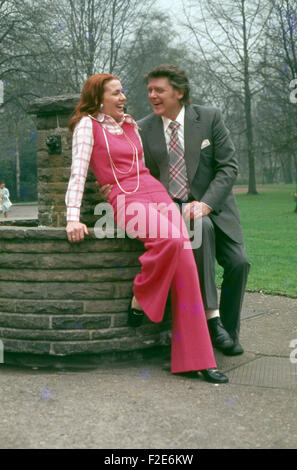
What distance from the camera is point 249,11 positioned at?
32.8 metres

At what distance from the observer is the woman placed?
4008 millimetres

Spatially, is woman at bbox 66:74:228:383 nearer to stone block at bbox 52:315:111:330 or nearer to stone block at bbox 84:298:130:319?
stone block at bbox 84:298:130:319

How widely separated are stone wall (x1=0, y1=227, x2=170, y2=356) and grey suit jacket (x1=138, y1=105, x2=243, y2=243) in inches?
27.8

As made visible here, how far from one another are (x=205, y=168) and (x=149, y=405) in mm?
1948

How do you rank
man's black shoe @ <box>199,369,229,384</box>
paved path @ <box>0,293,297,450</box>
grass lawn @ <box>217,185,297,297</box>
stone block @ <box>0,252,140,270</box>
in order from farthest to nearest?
grass lawn @ <box>217,185,297,297</box> < stone block @ <box>0,252,140,270</box> < man's black shoe @ <box>199,369,229,384</box> < paved path @ <box>0,293,297,450</box>

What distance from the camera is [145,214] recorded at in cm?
416

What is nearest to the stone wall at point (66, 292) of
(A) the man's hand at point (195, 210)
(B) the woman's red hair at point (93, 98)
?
(A) the man's hand at point (195, 210)

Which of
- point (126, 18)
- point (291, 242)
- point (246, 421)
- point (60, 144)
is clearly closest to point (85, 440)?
point (246, 421)

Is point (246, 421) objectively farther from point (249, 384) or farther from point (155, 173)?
point (155, 173)

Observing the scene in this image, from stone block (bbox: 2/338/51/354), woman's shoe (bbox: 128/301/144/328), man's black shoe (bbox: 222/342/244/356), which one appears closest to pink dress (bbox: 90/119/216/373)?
woman's shoe (bbox: 128/301/144/328)

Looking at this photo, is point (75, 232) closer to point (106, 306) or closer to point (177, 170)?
point (106, 306)

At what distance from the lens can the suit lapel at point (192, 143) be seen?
4.69 metres

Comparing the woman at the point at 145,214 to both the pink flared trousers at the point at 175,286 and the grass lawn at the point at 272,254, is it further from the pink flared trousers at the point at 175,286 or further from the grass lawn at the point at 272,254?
the grass lawn at the point at 272,254
